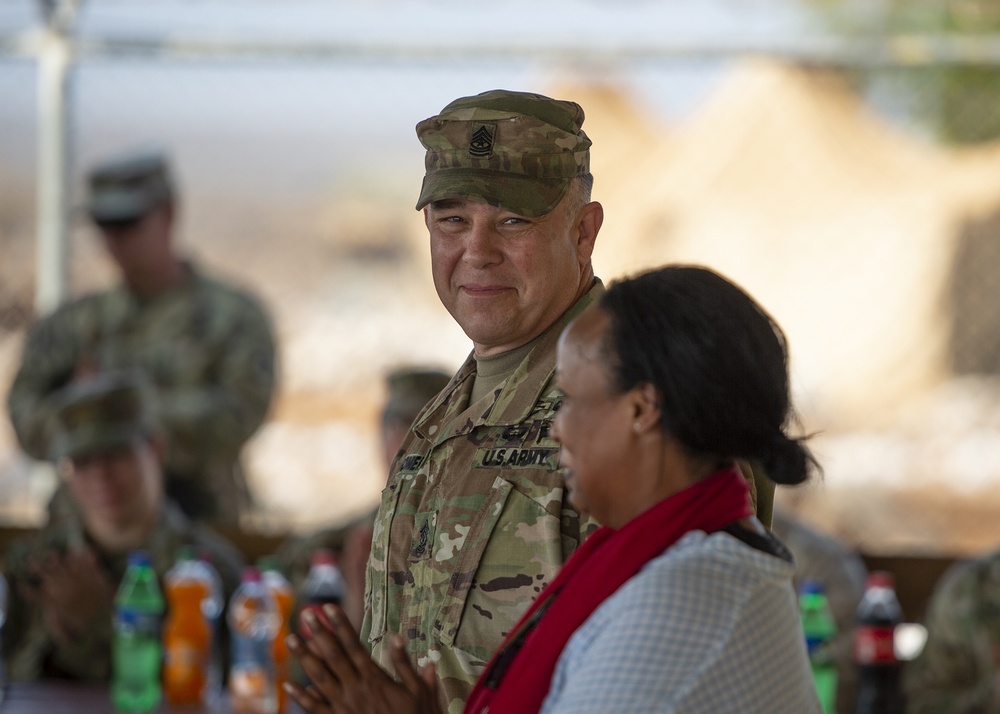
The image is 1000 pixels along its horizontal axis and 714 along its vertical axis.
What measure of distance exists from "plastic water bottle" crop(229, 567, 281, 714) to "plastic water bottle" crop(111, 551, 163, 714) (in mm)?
191

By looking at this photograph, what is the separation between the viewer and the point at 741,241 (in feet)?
31.6

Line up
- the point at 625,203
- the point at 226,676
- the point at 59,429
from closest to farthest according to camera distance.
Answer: the point at 226,676 < the point at 59,429 < the point at 625,203

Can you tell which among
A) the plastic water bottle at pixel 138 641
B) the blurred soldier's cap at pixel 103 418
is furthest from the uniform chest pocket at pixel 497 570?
the blurred soldier's cap at pixel 103 418

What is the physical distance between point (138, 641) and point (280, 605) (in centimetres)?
43

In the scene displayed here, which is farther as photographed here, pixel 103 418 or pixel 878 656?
pixel 103 418

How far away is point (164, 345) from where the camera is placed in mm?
4621

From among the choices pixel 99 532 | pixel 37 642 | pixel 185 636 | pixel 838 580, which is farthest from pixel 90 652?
pixel 838 580

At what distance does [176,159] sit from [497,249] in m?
7.06

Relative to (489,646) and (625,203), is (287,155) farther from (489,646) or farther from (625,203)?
(489,646)

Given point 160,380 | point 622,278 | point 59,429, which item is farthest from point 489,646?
point 160,380

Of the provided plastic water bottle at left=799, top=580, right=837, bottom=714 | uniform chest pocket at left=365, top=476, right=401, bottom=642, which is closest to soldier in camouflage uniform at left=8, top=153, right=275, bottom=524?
plastic water bottle at left=799, top=580, right=837, bottom=714

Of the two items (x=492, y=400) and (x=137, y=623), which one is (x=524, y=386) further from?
(x=137, y=623)

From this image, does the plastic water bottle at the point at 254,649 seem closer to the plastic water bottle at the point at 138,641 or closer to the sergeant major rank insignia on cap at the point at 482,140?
the plastic water bottle at the point at 138,641

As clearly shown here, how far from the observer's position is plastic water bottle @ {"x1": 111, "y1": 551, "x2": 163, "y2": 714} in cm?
338
